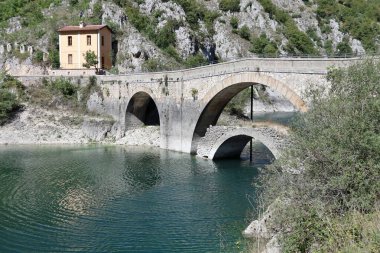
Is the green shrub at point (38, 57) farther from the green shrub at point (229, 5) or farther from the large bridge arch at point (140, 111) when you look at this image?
the green shrub at point (229, 5)

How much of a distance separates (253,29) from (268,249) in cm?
8699

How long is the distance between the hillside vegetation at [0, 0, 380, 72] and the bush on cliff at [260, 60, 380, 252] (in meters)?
48.0

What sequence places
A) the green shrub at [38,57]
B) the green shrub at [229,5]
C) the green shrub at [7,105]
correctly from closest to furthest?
the green shrub at [7,105] < the green shrub at [38,57] < the green shrub at [229,5]

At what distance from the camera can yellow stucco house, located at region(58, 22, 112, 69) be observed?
62.3 m

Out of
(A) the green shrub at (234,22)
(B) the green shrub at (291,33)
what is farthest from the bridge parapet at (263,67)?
(B) the green shrub at (291,33)

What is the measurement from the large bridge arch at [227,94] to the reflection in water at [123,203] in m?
3.23

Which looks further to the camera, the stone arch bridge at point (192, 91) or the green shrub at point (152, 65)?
the green shrub at point (152, 65)

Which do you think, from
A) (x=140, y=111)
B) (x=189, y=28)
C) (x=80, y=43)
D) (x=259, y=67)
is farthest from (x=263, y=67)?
(x=189, y=28)

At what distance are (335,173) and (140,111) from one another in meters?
39.3

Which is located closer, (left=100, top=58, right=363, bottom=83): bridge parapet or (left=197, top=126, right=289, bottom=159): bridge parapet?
(left=100, top=58, right=363, bottom=83): bridge parapet

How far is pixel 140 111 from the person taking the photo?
5225cm

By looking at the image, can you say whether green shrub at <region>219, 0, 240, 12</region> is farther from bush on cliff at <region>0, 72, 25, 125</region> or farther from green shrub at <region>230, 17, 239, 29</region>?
bush on cliff at <region>0, 72, 25, 125</region>

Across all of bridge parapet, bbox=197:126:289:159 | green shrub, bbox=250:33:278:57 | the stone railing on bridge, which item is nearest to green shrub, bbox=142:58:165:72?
the stone railing on bridge

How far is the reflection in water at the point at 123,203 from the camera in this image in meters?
20.0
